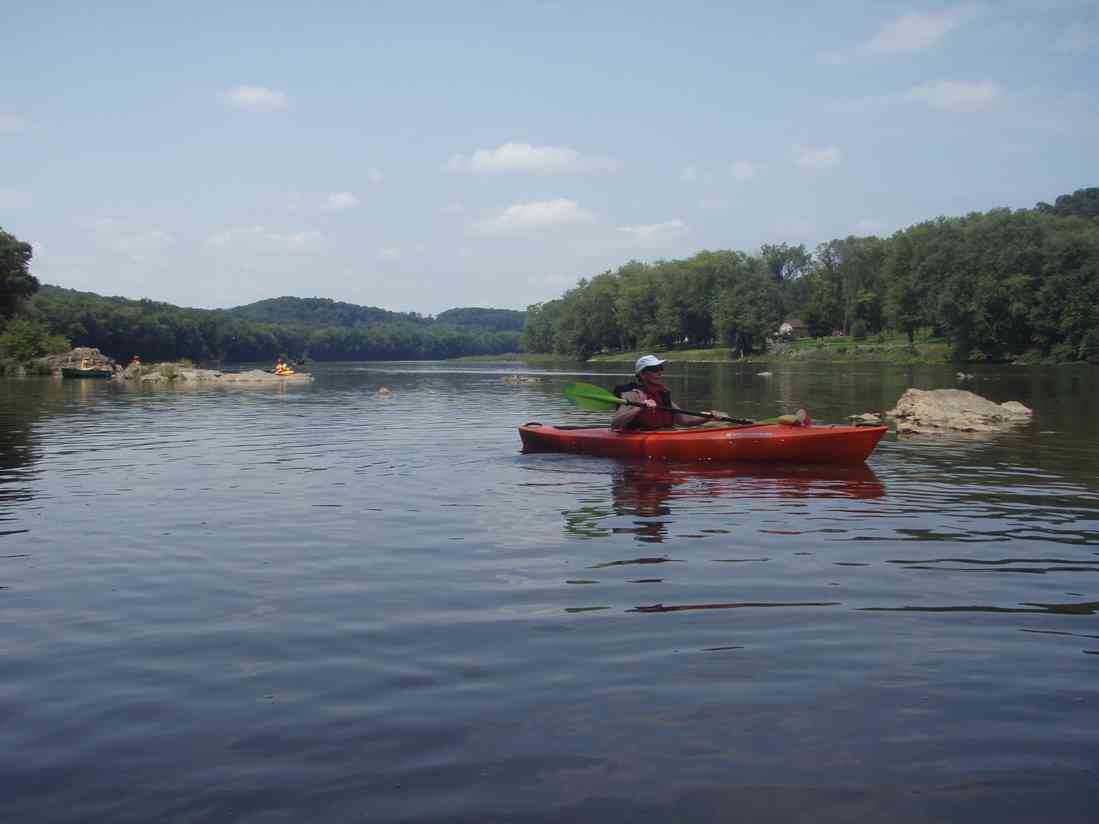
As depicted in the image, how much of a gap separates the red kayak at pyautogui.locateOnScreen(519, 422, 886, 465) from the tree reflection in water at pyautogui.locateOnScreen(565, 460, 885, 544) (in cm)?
16

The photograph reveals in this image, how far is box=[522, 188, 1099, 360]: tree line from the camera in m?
72.5

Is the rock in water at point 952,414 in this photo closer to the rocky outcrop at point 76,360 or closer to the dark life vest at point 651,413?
the dark life vest at point 651,413

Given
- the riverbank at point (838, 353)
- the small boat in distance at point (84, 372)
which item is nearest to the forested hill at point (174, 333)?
the small boat in distance at point (84, 372)

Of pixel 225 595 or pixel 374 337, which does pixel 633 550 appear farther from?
pixel 374 337

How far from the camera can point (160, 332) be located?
111 meters

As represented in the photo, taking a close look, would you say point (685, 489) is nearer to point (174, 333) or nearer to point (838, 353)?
point (838, 353)

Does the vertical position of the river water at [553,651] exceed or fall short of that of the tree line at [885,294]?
it falls short

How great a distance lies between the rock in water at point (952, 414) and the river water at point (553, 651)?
810 centimetres

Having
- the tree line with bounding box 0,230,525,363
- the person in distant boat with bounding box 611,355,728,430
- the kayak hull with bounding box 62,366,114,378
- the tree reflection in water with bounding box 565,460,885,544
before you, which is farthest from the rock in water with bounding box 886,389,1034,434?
the tree line with bounding box 0,230,525,363

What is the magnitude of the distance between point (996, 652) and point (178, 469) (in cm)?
1268

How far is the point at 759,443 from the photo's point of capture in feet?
46.2

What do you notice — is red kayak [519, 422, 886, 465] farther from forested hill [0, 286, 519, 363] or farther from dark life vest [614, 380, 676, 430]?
forested hill [0, 286, 519, 363]

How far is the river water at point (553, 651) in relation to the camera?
394 centimetres

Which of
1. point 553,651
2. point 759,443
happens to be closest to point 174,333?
point 759,443
